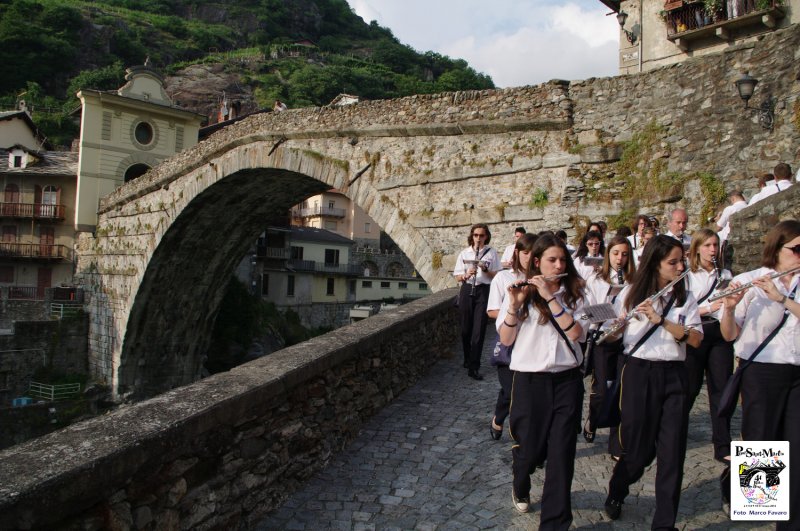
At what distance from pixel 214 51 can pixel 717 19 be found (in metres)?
68.8

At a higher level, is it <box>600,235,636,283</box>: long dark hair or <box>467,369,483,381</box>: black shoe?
<box>600,235,636,283</box>: long dark hair

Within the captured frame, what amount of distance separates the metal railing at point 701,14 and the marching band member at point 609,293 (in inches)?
459

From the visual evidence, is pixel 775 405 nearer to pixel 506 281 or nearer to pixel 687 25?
pixel 506 281

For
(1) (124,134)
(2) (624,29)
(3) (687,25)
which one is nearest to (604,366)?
(3) (687,25)

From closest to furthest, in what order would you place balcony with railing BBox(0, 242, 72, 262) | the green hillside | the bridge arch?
the bridge arch → balcony with railing BBox(0, 242, 72, 262) → the green hillside

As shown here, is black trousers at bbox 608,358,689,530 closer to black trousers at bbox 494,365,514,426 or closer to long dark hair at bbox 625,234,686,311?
long dark hair at bbox 625,234,686,311

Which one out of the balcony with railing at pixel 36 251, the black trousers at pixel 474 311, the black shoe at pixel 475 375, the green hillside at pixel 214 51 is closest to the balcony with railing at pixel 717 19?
the black trousers at pixel 474 311

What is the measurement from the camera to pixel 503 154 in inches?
372

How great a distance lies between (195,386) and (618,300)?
7.10ft

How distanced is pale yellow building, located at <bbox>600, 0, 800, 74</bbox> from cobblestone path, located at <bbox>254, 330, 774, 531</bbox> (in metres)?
9.73

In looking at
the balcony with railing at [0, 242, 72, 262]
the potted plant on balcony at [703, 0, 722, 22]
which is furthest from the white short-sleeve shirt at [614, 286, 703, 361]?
the balcony with railing at [0, 242, 72, 262]

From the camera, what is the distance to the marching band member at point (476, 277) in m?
5.42

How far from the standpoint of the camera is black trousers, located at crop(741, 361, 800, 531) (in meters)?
2.70

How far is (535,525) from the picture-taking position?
3068 mm
